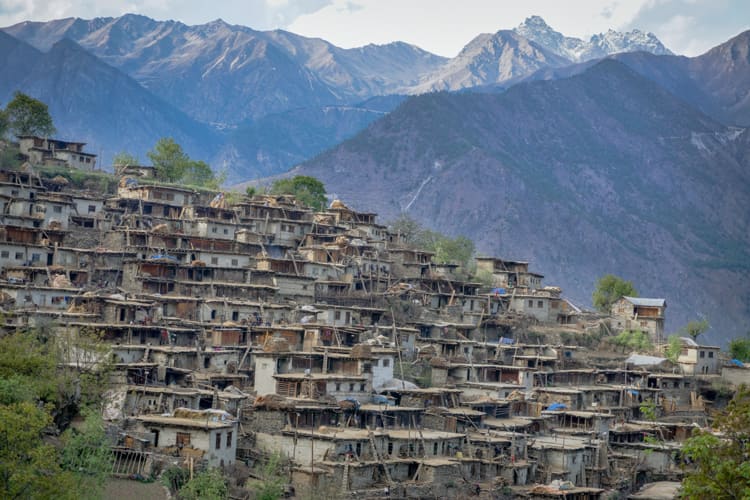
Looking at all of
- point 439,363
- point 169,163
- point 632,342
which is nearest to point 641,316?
point 632,342

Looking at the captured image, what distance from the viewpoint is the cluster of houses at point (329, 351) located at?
45.6m

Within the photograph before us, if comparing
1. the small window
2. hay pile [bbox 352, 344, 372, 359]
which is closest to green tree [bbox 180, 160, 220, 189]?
hay pile [bbox 352, 344, 372, 359]

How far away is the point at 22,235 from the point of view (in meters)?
60.3

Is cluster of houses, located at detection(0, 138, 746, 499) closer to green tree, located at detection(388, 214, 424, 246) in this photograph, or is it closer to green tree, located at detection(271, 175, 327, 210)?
green tree, located at detection(271, 175, 327, 210)

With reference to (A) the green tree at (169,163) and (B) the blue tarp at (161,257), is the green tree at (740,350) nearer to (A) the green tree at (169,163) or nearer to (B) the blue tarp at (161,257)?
(B) the blue tarp at (161,257)

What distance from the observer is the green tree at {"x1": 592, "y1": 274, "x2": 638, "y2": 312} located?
8262cm

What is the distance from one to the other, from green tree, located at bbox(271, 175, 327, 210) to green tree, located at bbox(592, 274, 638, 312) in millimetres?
20742

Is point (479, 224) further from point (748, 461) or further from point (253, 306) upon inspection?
point (748, 461)

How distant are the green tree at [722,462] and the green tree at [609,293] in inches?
2140

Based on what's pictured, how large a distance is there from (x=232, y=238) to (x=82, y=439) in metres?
30.2

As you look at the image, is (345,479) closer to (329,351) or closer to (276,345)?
(276,345)

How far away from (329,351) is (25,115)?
38471 mm

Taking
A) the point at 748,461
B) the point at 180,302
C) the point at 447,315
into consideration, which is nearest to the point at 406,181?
the point at 447,315

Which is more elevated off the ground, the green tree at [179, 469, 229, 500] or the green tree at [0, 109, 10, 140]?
the green tree at [0, 109, 10, 140]
